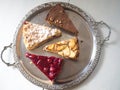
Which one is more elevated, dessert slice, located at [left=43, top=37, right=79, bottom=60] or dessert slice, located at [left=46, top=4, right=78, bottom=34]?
dessert slice, located at [left=46, top=4, right=78, bottom=34]

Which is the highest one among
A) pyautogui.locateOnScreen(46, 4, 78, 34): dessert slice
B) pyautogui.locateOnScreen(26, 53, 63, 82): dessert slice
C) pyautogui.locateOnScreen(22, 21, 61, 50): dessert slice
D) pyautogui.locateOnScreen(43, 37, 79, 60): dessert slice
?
pyautogui.locateOnScreen(46, 4, 78, 34): dessert slice

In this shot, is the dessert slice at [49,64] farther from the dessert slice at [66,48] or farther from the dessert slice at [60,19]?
the dessert slice at [60,19]

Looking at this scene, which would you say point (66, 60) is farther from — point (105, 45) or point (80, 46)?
point (105, 45)

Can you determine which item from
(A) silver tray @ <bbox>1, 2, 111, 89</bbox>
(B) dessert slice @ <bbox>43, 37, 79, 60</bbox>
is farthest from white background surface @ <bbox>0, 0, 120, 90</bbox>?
(B) dessert slice @ <bbox>43, 37, 79, 60</bbox>

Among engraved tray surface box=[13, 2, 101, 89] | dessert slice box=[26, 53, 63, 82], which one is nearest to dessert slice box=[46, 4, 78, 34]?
engraved tray surface box=[13, 2, 101, 89]

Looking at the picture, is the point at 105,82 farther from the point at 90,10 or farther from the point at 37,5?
the point at 37,5

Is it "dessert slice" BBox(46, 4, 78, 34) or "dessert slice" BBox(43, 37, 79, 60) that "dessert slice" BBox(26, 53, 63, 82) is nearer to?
"dessert slice" BBox(43, 37, 79, 60)

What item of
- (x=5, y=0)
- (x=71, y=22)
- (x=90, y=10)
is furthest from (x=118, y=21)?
(x=5, y=0)
